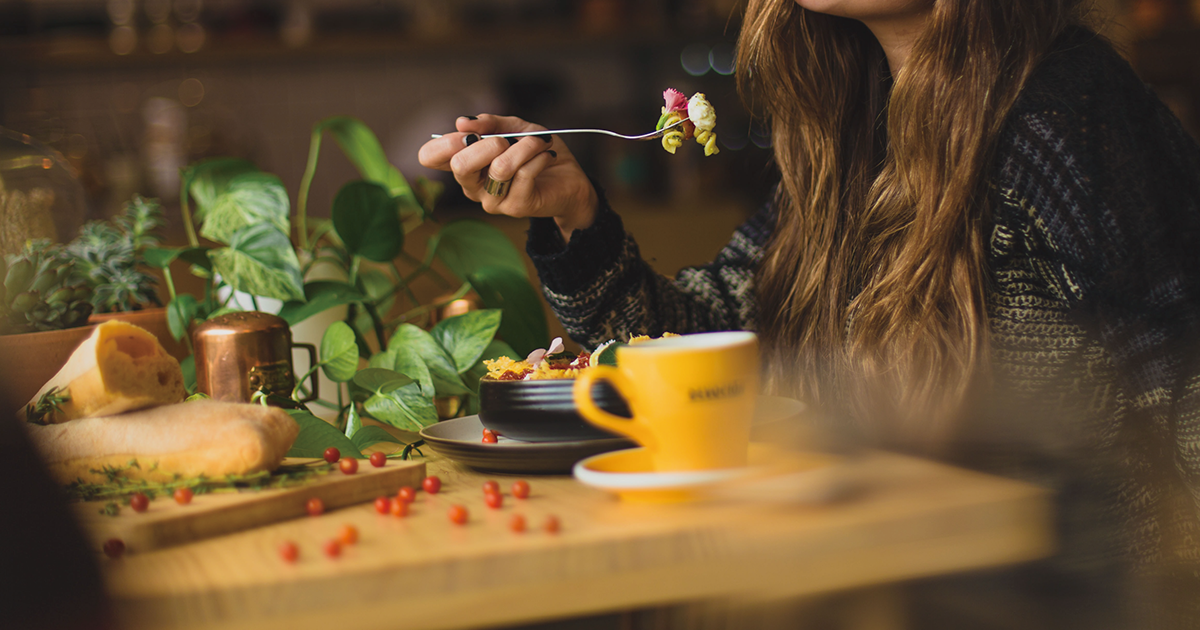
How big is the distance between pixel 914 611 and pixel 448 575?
237 mm

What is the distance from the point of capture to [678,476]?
42 centimetres

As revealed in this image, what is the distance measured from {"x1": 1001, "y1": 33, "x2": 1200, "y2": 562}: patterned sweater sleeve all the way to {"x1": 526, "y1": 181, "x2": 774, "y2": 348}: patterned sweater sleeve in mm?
339

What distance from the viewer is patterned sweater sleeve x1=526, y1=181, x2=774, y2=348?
0.88 metres

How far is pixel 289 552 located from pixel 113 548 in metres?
0.08

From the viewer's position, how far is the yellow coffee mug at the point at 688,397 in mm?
433

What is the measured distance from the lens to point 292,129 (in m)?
3.21

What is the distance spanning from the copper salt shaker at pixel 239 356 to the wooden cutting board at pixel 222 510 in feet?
0.71

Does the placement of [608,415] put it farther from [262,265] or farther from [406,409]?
[262,265]

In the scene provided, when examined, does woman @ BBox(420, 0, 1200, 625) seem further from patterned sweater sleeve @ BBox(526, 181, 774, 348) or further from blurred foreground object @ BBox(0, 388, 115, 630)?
blurred foreground object @ BBox(0, 388, 115, 630)

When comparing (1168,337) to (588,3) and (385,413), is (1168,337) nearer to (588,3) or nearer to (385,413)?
(385,413)

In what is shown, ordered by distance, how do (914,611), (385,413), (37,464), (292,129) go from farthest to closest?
(292,129) → (385,413) → (914,611) → (37,464)

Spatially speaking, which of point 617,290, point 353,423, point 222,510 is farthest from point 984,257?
point 222,510

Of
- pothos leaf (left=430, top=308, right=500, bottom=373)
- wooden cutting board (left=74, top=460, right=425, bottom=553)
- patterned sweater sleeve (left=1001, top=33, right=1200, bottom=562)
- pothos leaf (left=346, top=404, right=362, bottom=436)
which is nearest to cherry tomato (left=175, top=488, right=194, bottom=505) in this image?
wooden cutting board (left=74, top=460, right=425, bottom=553)

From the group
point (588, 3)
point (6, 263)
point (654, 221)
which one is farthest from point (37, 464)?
point (588, 3)
